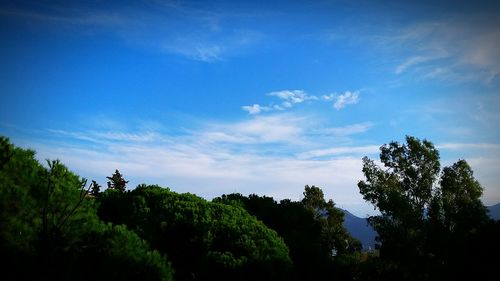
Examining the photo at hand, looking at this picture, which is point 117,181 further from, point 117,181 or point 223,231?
point 223,231

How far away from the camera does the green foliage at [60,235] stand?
8.62 metres

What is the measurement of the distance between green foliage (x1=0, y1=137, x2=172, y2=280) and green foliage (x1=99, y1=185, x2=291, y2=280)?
486 centimetres

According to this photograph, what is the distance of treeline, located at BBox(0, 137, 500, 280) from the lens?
891 cm

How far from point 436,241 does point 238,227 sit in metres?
15.1

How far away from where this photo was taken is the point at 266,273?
46.4ft

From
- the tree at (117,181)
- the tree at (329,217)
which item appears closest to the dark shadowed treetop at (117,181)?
the tree at (117,181)

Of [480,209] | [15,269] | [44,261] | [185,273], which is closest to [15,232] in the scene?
[15,269]

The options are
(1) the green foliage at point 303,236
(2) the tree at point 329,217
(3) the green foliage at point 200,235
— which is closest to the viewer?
(3) the green foliage at point 200,235

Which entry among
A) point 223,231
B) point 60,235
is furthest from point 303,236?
point 60,235

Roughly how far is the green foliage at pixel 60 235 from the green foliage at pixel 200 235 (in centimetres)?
486

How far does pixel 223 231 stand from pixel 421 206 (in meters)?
18.0

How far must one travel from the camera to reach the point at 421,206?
25.9 metres

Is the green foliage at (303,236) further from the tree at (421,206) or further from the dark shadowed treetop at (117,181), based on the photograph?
the dark shadowed treetop at (117,181)

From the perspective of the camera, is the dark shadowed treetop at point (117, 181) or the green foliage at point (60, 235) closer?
the green foliage at point (60, 235)
